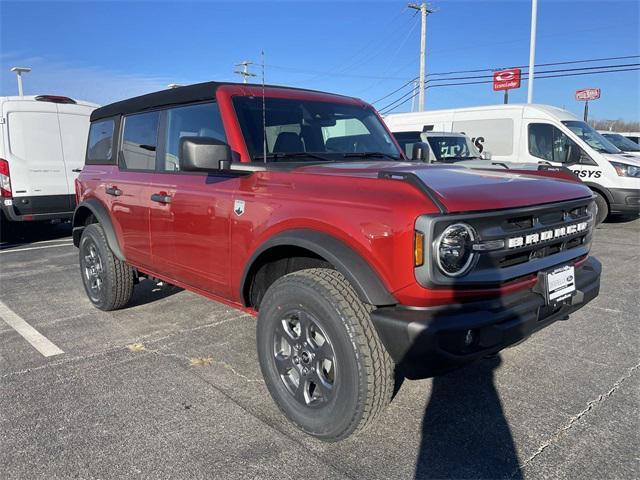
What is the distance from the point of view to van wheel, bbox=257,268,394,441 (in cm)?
234

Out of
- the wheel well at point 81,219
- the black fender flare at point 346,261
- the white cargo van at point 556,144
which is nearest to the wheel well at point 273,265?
the black fender flare at point 346,261

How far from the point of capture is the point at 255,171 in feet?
9.70

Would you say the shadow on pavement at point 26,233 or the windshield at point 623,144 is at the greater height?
the windshield at point 623,144

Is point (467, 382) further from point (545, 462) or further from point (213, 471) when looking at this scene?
point (213, 471)

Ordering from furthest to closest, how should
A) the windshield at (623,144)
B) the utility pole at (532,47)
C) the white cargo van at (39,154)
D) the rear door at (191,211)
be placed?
1. the utility pole at (532,47)
2. the windshield at (623,144)
3. the white cargo van at (39,154)
4. the rear door at (191,211)

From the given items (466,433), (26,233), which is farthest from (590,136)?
(26,233)

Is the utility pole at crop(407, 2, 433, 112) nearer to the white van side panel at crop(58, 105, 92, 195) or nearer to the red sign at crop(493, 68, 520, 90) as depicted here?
the red sign at crop(493, 68, 520, 90)

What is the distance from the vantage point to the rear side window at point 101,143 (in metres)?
4.77

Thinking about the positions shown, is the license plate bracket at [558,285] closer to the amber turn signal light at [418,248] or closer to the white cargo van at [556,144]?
the amber turn signal light at [418,248]

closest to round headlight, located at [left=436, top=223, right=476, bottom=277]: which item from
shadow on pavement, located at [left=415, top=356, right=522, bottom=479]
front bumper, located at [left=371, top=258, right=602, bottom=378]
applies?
front bumper, located at [left=371, top=258, right=602, bottom=378]

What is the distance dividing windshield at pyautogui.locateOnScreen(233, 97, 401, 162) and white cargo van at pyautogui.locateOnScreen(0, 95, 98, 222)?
6.55 meters

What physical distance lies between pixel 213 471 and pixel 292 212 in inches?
52.4

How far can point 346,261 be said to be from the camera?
2381 millimetres

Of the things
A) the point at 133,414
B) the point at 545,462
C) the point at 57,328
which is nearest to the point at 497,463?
the point at 545,462
